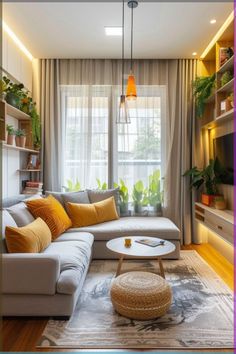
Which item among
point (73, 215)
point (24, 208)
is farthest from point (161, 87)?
point (24, 208)

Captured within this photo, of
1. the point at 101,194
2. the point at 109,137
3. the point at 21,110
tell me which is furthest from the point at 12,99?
the point at 101,194

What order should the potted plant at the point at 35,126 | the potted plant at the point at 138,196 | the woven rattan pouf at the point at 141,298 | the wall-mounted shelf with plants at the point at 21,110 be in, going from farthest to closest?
the potted plant at the point at 138,196 → the potted plant at the point at 35,126 → the wall-mounted shelf with plants at the point at 21,110 → the woven rattan pouf at the point at 141,298

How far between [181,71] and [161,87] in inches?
15.6

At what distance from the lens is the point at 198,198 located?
407 cm

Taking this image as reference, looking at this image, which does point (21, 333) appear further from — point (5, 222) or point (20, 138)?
point (20, 138)

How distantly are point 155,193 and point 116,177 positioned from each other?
2.25ft

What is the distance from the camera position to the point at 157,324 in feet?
6.10

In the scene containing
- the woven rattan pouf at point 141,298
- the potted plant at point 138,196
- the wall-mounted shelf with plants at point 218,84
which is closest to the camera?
the woven rattan pouf at point 141,298

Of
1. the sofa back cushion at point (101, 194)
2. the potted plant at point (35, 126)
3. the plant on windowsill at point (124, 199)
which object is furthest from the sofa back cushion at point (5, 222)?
the plant on windowsill at point (124, 199)

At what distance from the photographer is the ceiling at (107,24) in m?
2.69

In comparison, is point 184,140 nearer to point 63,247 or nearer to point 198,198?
point 198,198

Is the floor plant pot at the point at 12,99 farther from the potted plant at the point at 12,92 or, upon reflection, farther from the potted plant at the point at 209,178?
the potted plant at the point at 209,178

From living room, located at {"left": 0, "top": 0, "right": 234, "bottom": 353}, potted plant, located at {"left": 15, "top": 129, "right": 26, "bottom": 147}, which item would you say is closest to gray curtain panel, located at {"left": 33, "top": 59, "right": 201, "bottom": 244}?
living room, located at {"left": 0, "top": 0, "right": 234, "bottom": 353}

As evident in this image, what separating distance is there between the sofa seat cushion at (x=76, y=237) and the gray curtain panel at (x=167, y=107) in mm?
1238
